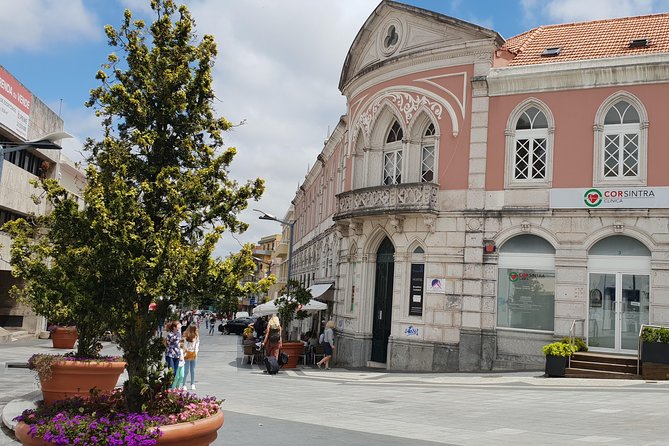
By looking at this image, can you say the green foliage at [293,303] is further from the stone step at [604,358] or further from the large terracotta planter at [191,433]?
the large terracotta planter at [191,433]

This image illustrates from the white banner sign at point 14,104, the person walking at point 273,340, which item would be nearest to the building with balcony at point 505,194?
the person walking at point 273,340

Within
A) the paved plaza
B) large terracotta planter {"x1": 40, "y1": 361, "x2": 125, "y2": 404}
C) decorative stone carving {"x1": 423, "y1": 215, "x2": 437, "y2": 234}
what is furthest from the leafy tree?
decorative stone carving {"x1": 423, "y1": 215, "x2": 437, "y2": 234}

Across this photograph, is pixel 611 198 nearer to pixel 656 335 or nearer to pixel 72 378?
pixel 656 335

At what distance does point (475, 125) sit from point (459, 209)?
104 inches

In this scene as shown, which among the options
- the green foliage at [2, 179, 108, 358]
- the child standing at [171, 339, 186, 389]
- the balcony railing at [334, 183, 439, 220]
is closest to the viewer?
the green foliage at [2, 179, 108, 358]

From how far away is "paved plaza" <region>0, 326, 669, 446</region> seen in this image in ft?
31.5

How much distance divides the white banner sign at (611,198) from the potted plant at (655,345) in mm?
3703

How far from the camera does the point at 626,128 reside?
19281 millimetres

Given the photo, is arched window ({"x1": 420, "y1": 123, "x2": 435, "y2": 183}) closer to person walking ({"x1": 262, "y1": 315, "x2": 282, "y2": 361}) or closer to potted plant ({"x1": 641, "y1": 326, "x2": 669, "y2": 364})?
person walking ({"x1": 262, "y1": 315, "x2": 282, "y2": 361})

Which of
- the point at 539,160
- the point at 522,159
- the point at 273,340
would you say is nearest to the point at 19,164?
the point at 273,340

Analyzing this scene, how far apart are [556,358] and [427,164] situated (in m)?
7.83

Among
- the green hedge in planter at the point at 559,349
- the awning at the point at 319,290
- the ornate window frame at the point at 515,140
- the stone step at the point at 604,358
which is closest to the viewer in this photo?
the green hedge in planter at the point at 559,349

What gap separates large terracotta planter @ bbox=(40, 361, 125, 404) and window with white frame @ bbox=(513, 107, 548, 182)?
1352 cm

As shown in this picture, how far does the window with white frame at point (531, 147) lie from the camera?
20.3 m
